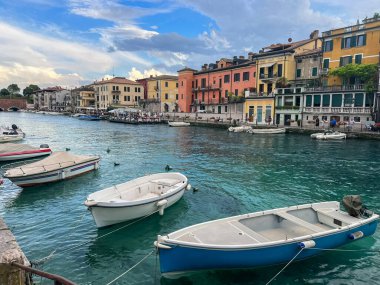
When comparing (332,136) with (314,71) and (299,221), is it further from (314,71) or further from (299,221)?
(299,221)

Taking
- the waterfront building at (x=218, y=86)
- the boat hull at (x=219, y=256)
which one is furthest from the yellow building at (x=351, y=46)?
the boat hull at (x=219, y=256)

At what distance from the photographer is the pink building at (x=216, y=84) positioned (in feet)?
213

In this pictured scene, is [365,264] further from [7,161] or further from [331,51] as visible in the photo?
[331,51]

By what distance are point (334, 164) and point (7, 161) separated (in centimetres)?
2707

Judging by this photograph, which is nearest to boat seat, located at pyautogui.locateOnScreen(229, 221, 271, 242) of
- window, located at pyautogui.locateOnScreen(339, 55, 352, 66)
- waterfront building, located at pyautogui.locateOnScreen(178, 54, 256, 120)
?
window, located at pyautogui.locateOnScreen(339, 55, 352, 66)

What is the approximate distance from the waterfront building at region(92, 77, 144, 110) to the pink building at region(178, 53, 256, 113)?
3105cm

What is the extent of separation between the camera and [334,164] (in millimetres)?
24891

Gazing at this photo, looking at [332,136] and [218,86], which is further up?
[218,86]

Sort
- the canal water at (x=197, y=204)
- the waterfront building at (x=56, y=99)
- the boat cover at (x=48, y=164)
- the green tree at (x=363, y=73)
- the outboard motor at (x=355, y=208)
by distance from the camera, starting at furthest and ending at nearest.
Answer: the waterfront building at (x=56, y=99), the green tree at (x=363, y=73), the boat cover at (x=48, y=164), the outboard motor at (x=355, y=208), the canal water at (x=197, y=204)

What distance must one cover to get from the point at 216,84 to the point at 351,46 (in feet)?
105

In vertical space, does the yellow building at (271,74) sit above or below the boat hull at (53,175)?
above

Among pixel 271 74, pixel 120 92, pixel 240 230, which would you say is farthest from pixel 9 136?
pixel 120 92

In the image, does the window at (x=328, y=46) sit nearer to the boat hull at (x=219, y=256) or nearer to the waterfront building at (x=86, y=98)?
the boat hull at (x=219, y=256)

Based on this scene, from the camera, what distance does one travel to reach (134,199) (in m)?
13.5
